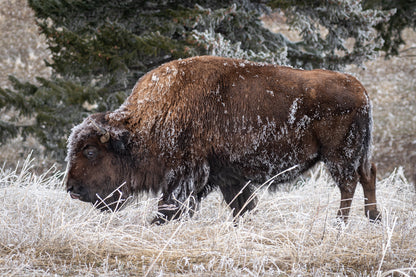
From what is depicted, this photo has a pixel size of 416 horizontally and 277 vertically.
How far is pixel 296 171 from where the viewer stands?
476 cm

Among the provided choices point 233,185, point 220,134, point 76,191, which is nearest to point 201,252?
point 220,134

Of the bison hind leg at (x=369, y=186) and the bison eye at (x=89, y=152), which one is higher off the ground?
the bison eye at (x=89, y=152)

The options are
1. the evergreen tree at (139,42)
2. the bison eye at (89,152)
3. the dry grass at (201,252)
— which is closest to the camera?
the dry grass at (201,252)

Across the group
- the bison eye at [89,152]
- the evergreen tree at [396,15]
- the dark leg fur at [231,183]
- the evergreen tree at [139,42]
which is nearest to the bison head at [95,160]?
the bison eye at [89,152]

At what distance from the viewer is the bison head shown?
473 cm

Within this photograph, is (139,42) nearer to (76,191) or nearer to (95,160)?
(95,160)

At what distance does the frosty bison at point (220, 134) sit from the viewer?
4.65 meters

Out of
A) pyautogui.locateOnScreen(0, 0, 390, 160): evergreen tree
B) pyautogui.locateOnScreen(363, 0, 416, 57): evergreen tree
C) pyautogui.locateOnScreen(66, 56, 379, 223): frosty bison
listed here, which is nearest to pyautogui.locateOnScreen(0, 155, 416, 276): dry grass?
pyautogui.locateOnScreen(66, 56, 379, 223): frosty bison

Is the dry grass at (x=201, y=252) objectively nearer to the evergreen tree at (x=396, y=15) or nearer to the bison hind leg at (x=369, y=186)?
the bison hind leg at (x=369, y=186)

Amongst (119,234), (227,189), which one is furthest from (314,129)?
(119,234)

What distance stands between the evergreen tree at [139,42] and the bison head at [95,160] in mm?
2765

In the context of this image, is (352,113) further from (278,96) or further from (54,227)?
(54,227)

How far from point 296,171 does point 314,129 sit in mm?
454

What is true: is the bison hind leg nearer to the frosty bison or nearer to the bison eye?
the frosty bison
